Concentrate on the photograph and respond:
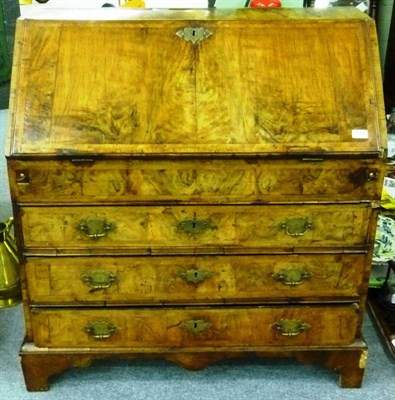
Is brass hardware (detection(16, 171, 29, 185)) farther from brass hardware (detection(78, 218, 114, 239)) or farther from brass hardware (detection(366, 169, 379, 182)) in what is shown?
brass hardware (detection(366, 169, 379, 182))

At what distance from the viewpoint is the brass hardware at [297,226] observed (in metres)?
1.87

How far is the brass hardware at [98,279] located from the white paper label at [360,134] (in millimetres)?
853

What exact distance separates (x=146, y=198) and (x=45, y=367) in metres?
0.73

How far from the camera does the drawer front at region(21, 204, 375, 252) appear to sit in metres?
1.83

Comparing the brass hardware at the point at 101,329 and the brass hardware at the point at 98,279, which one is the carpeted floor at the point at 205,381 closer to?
the brass hardware at the point at 101,329

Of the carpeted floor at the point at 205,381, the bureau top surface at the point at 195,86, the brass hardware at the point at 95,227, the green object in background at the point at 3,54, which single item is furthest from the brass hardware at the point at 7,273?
the green object in background at the point at 3,54

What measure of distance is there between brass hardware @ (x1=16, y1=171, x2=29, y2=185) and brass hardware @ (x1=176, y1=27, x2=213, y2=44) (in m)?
0.62

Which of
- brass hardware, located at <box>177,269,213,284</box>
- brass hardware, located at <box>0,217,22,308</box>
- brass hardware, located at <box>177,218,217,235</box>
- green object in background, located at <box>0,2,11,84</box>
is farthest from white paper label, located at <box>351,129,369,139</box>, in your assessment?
green object in background, located at <box>0,2,11,84</box>

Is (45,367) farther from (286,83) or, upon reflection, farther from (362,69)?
(362,69)

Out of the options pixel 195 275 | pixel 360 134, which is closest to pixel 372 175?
pixel 360 134

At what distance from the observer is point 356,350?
206cm

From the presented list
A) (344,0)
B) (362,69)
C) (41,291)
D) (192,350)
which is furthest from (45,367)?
(344,0)

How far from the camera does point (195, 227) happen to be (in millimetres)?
1866

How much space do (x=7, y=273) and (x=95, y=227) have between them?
0.87 meters
